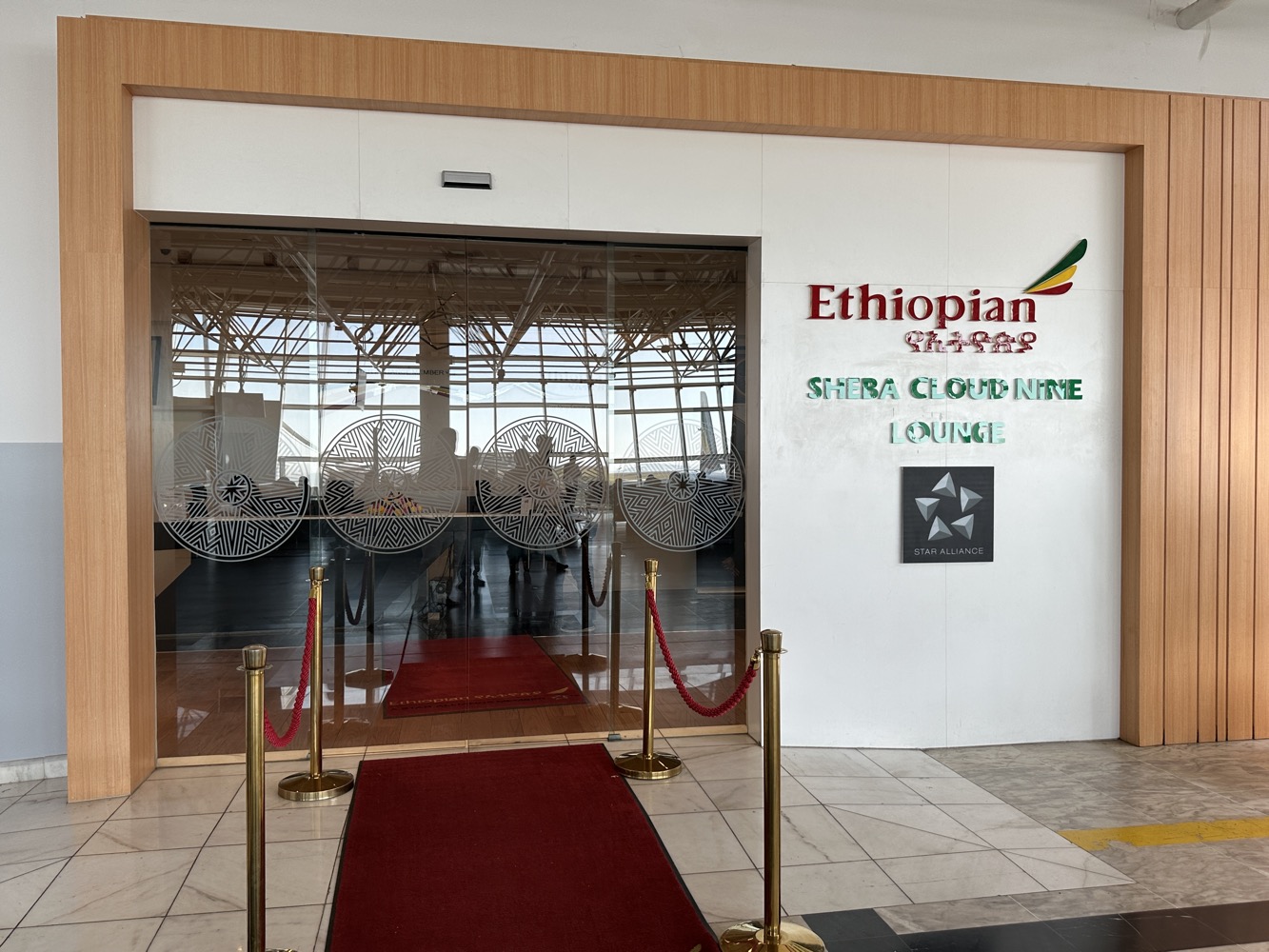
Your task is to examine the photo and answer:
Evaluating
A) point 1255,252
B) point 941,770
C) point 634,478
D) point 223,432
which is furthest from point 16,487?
point 1255,252

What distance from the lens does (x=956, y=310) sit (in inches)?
220

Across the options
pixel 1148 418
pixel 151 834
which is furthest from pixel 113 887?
pixel 1148 418

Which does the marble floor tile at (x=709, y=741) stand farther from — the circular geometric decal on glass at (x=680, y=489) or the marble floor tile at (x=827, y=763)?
the circular geometric decal on glass at (x=680, y=489)

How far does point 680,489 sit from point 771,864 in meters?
2.73

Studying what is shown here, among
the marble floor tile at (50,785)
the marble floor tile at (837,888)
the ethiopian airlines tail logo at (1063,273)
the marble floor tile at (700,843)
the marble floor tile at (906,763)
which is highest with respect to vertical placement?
the ethiopian airlines tail logo at (1063,273)

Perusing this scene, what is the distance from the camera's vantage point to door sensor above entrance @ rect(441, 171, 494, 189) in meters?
5.08

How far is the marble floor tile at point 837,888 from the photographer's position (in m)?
3.53

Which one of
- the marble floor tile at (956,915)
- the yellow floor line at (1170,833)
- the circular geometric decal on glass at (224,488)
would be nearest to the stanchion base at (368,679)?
the circular geometric decal on glass at (224,488)

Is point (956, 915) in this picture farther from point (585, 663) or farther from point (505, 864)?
point (585, 663)

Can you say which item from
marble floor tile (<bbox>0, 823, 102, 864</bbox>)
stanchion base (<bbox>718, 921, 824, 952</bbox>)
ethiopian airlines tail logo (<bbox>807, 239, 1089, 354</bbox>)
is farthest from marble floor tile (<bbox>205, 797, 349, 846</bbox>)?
ethiopian airlines tail logo (<bbox>807, 239, 1089, 354</bbox>)

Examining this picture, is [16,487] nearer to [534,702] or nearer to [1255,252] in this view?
[534,702]

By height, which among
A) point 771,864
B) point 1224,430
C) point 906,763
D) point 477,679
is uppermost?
point 1224,430

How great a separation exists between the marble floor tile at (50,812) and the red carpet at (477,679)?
1477mm

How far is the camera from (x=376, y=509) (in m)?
5.29
